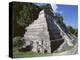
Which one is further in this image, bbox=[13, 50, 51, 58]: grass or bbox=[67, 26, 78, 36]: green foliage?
bbox=[67, 26, 78, 36]: green foliage

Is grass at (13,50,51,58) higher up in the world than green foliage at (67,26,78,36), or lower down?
lower down

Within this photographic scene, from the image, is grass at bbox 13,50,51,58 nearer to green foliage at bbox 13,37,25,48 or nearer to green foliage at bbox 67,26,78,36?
green foliage at bbox 13,37,25,48

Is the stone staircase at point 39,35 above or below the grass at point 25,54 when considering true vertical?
above

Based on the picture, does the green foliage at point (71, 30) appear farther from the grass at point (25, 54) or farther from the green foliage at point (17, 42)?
the green foliage at point (17, 42)

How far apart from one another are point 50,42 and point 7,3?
411mm

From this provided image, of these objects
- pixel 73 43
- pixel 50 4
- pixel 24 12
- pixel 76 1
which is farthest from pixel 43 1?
pixel 73 43

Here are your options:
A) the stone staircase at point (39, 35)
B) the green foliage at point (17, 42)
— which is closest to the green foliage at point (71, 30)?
the stone staircase at point (39, 35)

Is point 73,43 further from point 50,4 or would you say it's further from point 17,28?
point 17,28

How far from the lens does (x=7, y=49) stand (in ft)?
4.82

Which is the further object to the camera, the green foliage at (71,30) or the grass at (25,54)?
the green foliage at (71,30)

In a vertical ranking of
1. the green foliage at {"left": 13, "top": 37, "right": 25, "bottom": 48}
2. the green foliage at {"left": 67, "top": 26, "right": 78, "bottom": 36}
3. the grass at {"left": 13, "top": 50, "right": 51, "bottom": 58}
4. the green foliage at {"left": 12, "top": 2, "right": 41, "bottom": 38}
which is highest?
the green foliage at {"left": 12, "top": 2, "right": 41, "bottom": 38}

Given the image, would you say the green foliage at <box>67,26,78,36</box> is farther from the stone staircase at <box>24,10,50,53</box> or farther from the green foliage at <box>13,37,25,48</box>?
the green foliage at <box>13,37,25,48</box>

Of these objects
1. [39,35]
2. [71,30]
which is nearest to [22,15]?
[39,35]

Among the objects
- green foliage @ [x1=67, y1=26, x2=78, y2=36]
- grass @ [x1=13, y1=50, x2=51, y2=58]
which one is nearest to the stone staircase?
grass @ [x1=13, y1=50, x2=51, y2=58]
